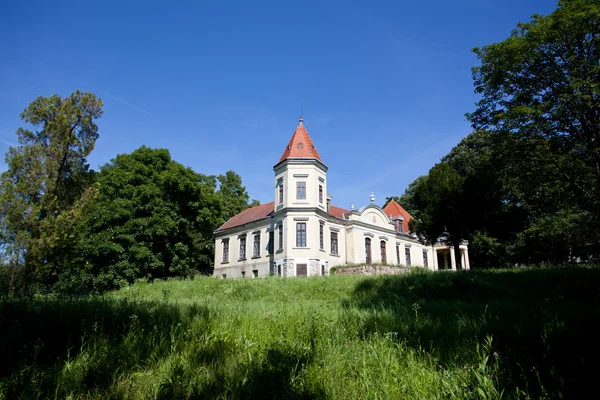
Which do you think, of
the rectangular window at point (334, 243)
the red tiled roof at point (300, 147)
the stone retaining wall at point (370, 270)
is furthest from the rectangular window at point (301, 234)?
the red tiled roof at point (300, 147)

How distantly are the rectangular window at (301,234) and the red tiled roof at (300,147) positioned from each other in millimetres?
6333

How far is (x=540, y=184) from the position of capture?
17.5 meters

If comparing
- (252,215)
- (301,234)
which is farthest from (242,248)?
(301,234)

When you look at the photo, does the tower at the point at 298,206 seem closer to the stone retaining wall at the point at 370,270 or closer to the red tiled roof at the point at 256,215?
the stone retaining wall at the point at 370,270

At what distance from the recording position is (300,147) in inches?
1266

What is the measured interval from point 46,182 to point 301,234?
719 inches

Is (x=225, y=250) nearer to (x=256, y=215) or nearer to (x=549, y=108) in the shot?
(x=256, y=215)

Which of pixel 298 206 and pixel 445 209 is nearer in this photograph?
pixel 445 209

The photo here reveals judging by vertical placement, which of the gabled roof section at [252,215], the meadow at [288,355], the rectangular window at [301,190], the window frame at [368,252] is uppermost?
the rectangular window at [301,190]

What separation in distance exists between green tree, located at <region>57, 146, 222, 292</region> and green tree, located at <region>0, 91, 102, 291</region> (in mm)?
4294

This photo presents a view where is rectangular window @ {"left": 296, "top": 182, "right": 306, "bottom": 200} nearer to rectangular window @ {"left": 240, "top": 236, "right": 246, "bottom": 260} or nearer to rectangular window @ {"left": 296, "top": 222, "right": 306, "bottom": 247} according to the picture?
rectangular window @ {"left": 296, "top": 222, "right": 306, "bottom": 247}

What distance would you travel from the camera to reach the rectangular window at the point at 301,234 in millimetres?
29172

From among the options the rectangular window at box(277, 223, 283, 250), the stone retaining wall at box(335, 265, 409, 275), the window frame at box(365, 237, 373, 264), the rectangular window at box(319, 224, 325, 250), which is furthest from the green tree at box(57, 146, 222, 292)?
the window frame at box(365, 237, 373, 264)

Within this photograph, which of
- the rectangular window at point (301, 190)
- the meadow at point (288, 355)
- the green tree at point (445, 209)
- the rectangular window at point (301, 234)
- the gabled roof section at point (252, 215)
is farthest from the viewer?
the gabled roof section at point (252, 215)
